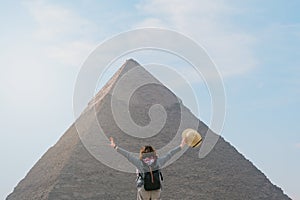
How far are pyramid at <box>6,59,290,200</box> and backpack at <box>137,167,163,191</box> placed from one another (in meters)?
31.2

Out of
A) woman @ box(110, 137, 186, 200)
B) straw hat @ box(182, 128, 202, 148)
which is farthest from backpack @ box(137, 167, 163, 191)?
straw hat @ box(182, 128, 202, 148)

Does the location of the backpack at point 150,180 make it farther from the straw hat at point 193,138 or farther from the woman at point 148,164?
the straw hat at point 193,138

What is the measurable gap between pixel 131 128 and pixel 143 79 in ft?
29.2

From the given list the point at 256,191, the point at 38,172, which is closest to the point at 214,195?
the point at 256,191

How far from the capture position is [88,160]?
150 ft

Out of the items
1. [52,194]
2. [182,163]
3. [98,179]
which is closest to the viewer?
[52,194]

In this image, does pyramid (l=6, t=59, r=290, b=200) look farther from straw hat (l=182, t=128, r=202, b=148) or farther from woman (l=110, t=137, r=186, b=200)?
straw hat (l=182, t=128, r=202, b=148)

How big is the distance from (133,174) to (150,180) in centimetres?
3566

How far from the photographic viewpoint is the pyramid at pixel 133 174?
4172 centimetres

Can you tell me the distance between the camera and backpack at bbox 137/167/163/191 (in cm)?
883

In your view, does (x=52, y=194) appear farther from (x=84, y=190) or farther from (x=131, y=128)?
(x=131, y=128)

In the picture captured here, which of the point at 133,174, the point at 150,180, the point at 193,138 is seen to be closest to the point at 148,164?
the point at 150,180

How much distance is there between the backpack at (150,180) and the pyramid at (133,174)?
31.2m

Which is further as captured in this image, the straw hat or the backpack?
the backpack
